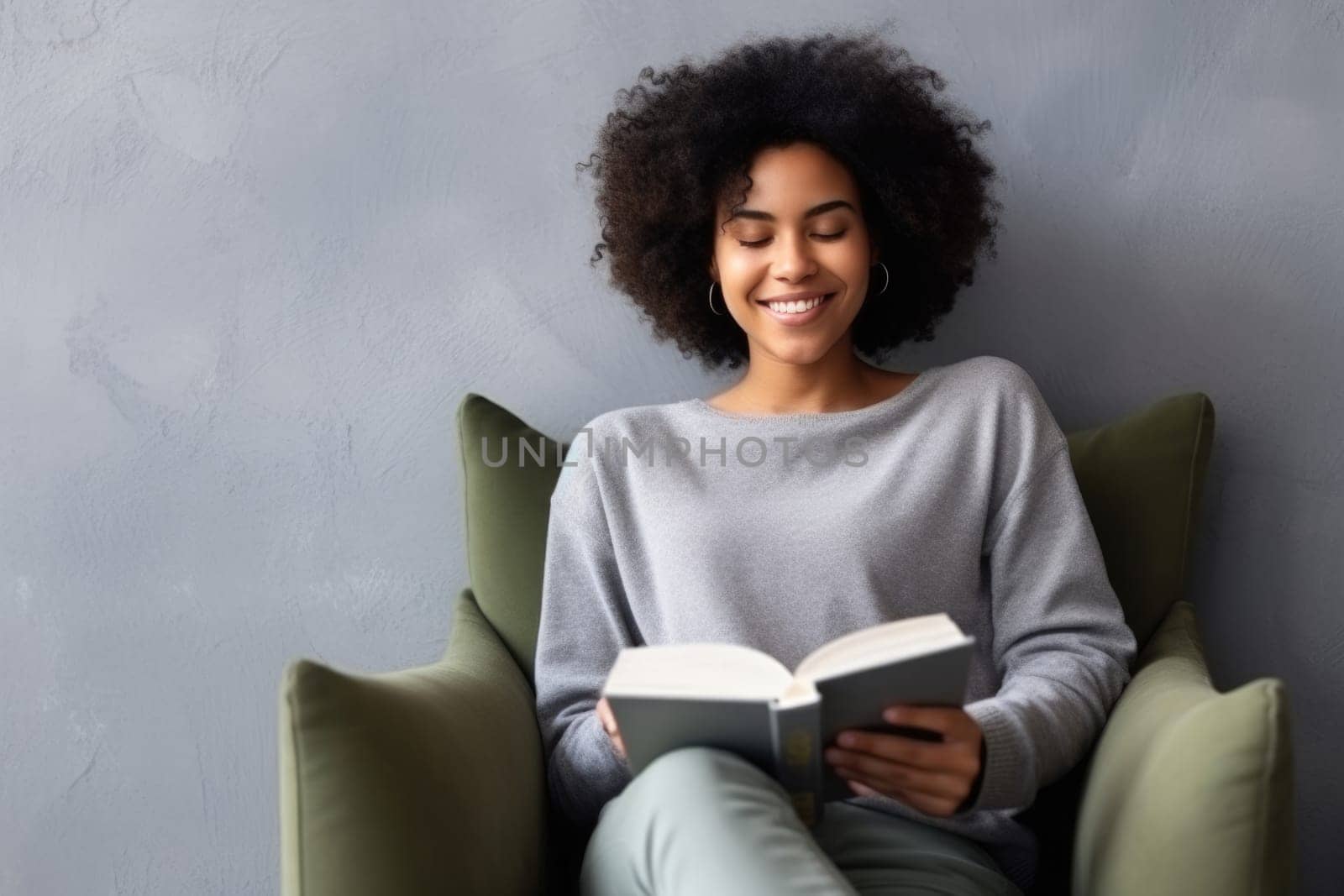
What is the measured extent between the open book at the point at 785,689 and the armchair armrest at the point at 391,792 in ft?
0.54

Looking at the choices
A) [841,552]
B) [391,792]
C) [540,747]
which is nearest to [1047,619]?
[841,552]

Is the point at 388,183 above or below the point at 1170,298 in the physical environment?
above

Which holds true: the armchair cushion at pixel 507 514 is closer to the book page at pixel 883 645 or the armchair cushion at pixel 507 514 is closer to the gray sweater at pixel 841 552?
the gray sweater at pixel 841 552

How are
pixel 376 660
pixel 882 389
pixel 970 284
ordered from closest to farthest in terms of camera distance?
1. pixel 882 389
2. pixel 970 284
3. pixel 376 660

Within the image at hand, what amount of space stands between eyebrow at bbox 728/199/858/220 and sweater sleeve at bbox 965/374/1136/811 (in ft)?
0.89

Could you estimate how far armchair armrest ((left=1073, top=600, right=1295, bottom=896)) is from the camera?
2.92ft

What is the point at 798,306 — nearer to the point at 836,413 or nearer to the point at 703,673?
the point at 836,413

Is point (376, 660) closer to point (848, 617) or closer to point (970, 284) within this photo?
point (848, 617)

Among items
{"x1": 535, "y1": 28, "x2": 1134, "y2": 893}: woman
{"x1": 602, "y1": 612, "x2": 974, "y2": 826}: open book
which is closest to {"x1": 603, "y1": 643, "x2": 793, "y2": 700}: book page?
{"x1": 602, "y1": 612, "x2": 974, "y2": 826}: open book

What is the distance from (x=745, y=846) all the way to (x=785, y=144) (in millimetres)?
748

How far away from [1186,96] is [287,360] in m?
1.13

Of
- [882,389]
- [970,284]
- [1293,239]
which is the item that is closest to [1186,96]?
[1293,239]

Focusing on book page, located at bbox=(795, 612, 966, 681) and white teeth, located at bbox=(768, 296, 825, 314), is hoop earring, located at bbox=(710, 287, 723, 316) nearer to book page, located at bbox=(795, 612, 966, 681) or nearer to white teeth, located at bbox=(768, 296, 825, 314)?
white teeth, located at bbox=(768, 296, 825, 314)

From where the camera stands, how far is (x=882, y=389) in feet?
4.66
